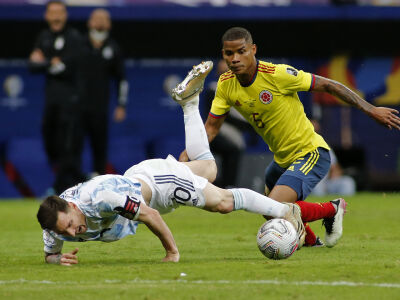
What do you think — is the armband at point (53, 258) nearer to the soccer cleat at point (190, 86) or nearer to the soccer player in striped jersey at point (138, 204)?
the soccer player in striped jersey at point (138, 204)

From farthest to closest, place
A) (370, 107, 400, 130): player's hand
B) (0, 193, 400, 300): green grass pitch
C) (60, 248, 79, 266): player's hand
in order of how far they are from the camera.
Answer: (370, 107, 400, 130): player's hand → (60, 248, 79, 266): player's hand → (0, 193, 400, 300): green grass pitch

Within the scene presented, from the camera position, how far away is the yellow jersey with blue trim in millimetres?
8805

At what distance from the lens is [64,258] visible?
24.8ft

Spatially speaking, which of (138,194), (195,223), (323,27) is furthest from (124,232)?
(323,27)

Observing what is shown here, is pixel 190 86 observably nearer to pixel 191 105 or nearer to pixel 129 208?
pixel 191 105

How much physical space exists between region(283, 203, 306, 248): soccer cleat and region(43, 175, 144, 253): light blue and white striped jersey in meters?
1.31

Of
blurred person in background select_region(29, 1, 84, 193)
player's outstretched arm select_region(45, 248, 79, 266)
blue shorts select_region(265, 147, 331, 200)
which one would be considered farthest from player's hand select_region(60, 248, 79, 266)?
blurred person in background select_region(29, 1, 84, 193)

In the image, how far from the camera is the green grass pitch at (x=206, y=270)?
5.98 meters

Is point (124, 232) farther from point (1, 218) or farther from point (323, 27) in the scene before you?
point (323, 27)

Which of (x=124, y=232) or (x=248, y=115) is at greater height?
(x=248, y=115)

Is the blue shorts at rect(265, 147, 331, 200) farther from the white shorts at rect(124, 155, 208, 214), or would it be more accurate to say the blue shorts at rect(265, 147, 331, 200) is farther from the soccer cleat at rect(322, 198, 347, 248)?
the white shorts at rect(124, 155, 208, 214)

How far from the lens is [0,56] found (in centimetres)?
1934

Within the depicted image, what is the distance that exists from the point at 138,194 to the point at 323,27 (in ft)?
41.1

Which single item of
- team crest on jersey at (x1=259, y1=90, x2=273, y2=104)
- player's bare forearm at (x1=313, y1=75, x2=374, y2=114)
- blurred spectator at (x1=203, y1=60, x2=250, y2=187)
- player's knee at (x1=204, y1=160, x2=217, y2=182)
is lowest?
blurred spectator at (x1=203, y1=60, x2=250, y2=187)
